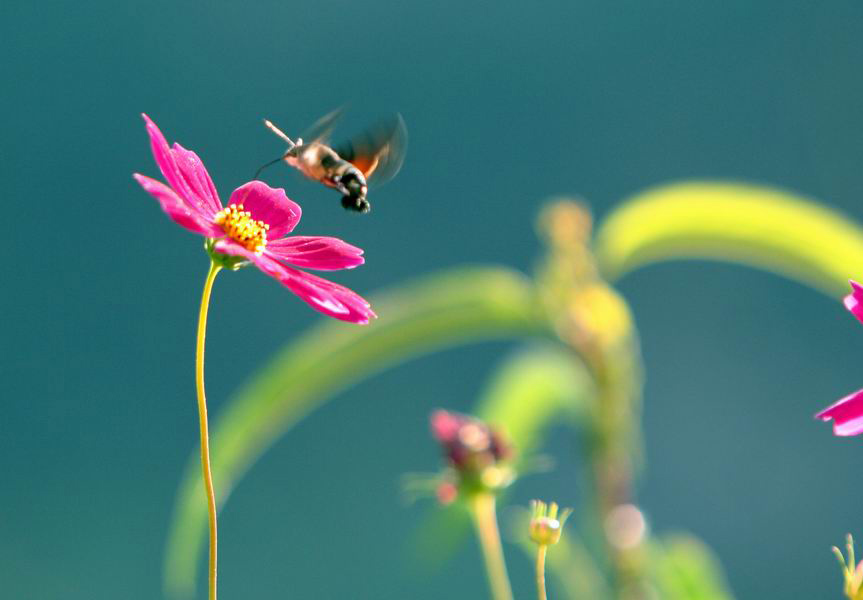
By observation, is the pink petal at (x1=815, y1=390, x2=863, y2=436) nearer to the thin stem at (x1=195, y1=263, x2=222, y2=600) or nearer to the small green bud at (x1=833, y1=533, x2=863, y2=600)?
the small green bud at (x1=833, y1=533, x2=863, y2=600)

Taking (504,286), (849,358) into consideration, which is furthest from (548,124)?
(504,286)

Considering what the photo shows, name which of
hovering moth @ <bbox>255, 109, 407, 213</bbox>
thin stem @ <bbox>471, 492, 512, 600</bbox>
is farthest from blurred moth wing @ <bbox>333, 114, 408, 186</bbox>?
thin stem @ <bbox>471, 492, 512, 600</bbox>

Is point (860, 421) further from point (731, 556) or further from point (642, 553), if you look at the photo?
point (731, 556)

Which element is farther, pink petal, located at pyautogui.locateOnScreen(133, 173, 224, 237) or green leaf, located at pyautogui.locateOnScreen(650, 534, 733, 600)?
green leaf, located at pyautogui.locateOnScreen(650, 534, 733, 600)

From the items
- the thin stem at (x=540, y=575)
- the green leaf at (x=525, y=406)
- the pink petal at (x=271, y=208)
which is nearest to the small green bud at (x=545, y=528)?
the thin stem at (x=540, y=575)

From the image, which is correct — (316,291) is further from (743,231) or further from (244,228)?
(743,231)

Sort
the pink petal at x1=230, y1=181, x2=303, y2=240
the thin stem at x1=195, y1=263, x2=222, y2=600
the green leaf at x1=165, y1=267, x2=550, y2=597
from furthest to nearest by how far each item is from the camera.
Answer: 1. the green leaf at x1=165, y1=267, x2=550, y2=597
2. the pink petal at x1=230, y1=181, x2=303, y2=240
3. the thin stem at x1=195, y1=263, x2=222, y2=600
